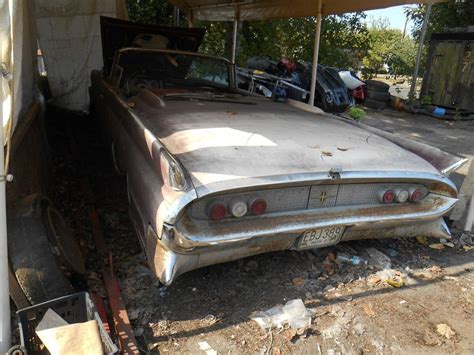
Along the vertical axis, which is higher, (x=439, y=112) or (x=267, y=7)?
(x=267, y=7)

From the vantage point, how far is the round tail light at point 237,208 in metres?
2.51

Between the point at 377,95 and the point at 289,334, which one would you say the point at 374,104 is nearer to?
the point at 377,95

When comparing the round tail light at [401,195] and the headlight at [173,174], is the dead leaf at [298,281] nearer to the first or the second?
the round tail light at [401,195]

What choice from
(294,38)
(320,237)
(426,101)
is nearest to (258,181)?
(320,237)

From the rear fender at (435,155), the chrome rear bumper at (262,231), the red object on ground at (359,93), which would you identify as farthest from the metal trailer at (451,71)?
the chrome rear bumper at (262,231)

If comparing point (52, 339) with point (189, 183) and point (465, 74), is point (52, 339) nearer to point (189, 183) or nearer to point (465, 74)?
point (189, 183)

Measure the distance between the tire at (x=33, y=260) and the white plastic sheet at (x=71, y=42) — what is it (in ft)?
21.4

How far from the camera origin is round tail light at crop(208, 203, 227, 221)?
→ 248 cm

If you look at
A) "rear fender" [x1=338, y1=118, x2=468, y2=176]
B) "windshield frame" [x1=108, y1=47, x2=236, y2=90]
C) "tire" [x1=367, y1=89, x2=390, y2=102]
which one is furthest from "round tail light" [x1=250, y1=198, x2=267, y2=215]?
"tire" [x1=367, y1=89, x2=390, y2=102]

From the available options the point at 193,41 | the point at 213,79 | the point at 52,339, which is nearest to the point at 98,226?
the point at 52,339

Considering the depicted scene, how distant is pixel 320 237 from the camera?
112 inches

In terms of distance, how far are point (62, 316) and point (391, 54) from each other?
68.0 ft

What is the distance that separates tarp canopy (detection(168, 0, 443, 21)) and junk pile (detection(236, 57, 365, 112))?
1384mm

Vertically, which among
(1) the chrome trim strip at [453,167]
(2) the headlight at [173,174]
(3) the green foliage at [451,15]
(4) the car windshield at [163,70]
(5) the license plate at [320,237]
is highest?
(3) the green foliage at [451,15]
